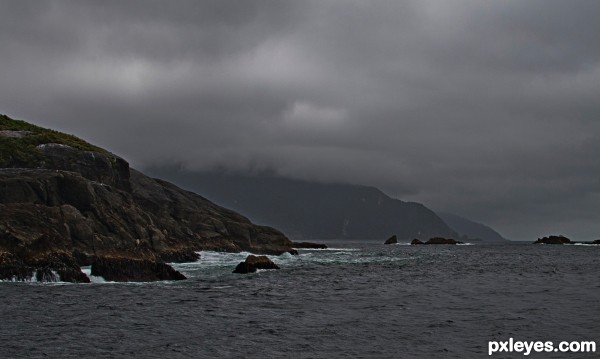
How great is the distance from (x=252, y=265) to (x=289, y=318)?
33073 millimetres

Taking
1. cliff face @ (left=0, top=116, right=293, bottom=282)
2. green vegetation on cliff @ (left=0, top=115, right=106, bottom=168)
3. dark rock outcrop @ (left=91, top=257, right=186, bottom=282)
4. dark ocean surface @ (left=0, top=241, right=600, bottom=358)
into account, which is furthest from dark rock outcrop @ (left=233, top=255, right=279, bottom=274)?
green vegetation on cliff @ (left=0, top=115, right=106, bottom=168)

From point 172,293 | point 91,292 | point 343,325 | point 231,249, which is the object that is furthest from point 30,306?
point 231,249

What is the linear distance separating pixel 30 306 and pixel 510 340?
94.0ft

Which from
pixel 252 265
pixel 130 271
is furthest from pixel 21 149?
pixel 252 265

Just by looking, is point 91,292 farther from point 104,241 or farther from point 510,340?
point 510,340

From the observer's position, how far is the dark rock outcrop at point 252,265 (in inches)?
A: 2420

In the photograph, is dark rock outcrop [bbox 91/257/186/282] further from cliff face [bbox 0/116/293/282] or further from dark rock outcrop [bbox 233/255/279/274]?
dark rock outcrop [bbox 233/255/279/274]

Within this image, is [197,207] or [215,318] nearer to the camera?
[215,318]

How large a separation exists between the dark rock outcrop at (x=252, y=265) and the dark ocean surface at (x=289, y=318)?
1156cm

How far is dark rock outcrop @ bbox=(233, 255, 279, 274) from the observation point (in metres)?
61.5

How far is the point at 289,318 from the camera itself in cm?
3041

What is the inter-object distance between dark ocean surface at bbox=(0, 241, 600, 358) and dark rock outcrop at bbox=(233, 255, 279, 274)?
37.9ft

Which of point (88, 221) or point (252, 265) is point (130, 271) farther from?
point (252, 265)

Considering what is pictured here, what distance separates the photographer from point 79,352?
2178 cm
